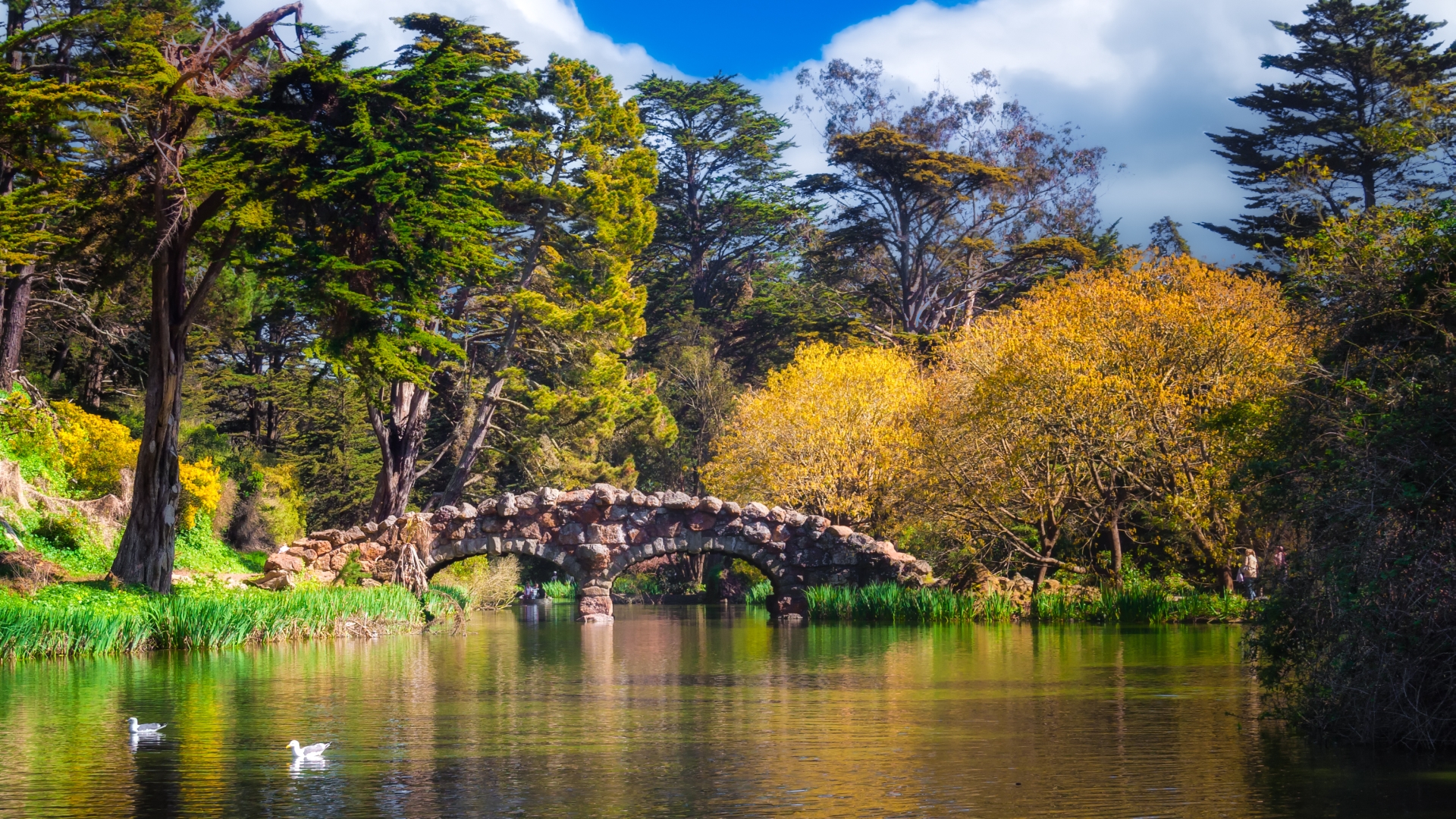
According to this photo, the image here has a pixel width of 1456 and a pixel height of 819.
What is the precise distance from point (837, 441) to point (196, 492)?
15330mm

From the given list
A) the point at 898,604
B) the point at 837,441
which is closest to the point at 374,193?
the point at 898,604

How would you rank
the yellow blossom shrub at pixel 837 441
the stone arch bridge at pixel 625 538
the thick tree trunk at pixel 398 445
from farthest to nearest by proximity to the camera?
the thick tree trunk at pixel 398 445, the yellow blossom shrub at pixel 837 441, the stone arch bridge at pixel 625 538

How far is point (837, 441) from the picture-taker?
112ft

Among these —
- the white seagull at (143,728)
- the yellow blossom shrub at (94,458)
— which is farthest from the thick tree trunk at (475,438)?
the white seagull at (143,728)

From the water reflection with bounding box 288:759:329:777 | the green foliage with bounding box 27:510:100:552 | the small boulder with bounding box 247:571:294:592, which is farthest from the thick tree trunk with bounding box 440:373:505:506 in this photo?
the water reflection with bounding box 288:759:329:777

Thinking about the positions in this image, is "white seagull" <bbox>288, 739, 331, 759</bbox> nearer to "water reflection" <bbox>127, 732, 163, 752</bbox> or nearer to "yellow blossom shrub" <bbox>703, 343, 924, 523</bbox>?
"water reflection" <bbox>127, 732, 163, 752</bbox>

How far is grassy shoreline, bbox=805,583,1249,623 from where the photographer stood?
25578 millimetres

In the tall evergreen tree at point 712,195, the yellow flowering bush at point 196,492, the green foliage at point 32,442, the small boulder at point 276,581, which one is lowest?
the small boulder at point 276,581

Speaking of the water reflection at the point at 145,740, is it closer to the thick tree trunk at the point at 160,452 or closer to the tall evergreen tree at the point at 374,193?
the tall evergreen tree at the point at 374,193

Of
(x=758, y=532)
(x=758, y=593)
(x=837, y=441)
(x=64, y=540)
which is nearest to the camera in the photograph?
(x=64, y=540)

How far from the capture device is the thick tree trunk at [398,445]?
3544cm

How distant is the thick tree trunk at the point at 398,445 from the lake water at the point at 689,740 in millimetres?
16252

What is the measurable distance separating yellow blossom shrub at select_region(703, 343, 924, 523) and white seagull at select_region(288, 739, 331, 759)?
2417cm

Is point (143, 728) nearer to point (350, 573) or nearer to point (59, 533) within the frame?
point (59, 533)
